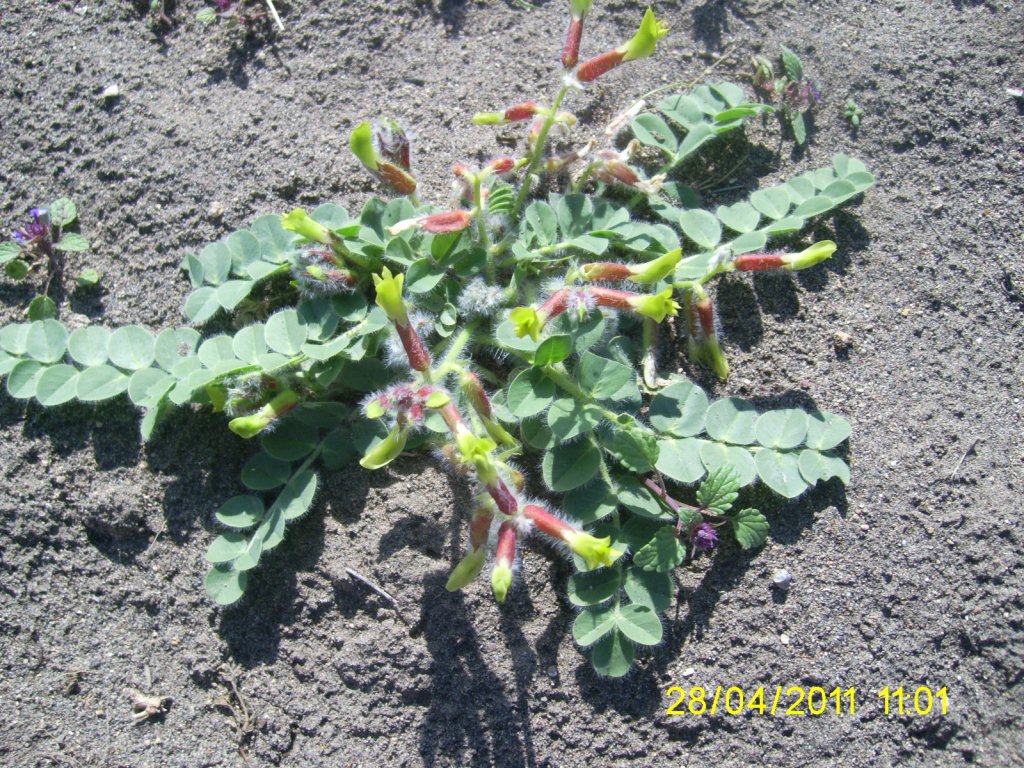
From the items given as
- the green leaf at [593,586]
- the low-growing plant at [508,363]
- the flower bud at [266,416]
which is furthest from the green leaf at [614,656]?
the flower bud at [266,416]

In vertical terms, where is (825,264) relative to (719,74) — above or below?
below

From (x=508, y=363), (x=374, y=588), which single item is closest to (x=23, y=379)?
(x=374, y=588)

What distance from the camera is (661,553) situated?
269cm

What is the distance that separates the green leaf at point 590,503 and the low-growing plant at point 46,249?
212cm

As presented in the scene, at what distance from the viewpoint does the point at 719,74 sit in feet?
12.0

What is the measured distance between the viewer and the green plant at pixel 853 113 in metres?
3.55

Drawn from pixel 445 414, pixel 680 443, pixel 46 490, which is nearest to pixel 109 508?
pixel 46 490

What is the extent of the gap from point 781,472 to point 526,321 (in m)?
1.07

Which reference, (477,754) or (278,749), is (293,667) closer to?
(278,749)

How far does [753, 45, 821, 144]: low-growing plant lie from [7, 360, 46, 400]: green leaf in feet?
10.3

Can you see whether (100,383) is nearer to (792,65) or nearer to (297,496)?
(297,496)

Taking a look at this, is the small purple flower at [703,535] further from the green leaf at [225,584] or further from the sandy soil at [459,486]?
the green leaf at [225,584]

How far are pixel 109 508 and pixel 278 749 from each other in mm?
1052

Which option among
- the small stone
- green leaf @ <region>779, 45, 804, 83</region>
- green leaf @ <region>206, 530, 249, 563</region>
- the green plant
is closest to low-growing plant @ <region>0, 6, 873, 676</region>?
green leaf @ <region>206, 530, 249, 563</region>
